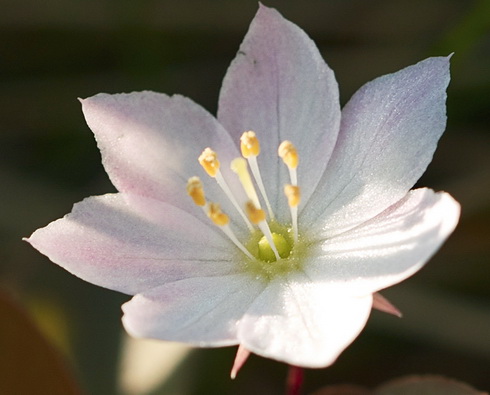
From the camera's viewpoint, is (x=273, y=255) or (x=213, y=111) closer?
(x=273, y=255)

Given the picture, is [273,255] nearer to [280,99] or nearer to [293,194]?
[293,194]

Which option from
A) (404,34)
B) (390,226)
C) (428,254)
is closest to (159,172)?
(390,226)

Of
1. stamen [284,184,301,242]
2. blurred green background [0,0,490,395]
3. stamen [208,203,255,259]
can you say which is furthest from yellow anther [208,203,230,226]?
blurred green background [0,0,490,395]

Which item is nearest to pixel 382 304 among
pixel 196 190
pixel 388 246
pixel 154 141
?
pixel 388 246

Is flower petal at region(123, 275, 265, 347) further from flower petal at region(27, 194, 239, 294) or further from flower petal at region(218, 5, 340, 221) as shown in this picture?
flower petal at region(218, 5, 340, 221)

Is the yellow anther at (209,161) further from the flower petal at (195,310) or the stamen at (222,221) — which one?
the flower petal at (195,310)

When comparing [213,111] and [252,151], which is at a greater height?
[252,151]

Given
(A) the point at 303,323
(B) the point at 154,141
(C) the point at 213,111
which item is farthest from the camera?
(C) the point at 213,111
